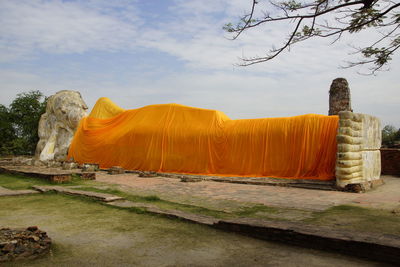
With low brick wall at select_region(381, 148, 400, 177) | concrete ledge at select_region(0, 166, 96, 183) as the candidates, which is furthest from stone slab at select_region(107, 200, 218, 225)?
low brick wall at select_region(381, 148, 400, 177)

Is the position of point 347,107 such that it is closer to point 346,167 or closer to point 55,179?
point 346,167

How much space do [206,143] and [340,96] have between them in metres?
5.04

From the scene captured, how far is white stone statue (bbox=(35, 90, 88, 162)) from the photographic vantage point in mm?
18203

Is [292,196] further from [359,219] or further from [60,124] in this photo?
[60,124]

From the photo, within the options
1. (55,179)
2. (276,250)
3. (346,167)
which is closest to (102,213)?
(276,250)

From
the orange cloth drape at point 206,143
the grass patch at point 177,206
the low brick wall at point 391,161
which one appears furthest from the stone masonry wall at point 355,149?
the grass patch at point 177,206

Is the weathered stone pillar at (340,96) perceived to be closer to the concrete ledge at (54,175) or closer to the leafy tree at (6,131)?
the concrete ledge at (54,175)

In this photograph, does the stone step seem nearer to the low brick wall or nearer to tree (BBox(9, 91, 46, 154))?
the low brick wall

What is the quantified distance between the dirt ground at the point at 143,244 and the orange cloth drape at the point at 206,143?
6464mm

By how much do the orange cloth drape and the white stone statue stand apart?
155cm

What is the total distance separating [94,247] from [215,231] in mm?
1390

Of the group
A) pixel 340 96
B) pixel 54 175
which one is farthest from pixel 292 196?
pixel 340 96

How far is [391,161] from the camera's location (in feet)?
41.2

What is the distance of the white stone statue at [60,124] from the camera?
59.7 feet
